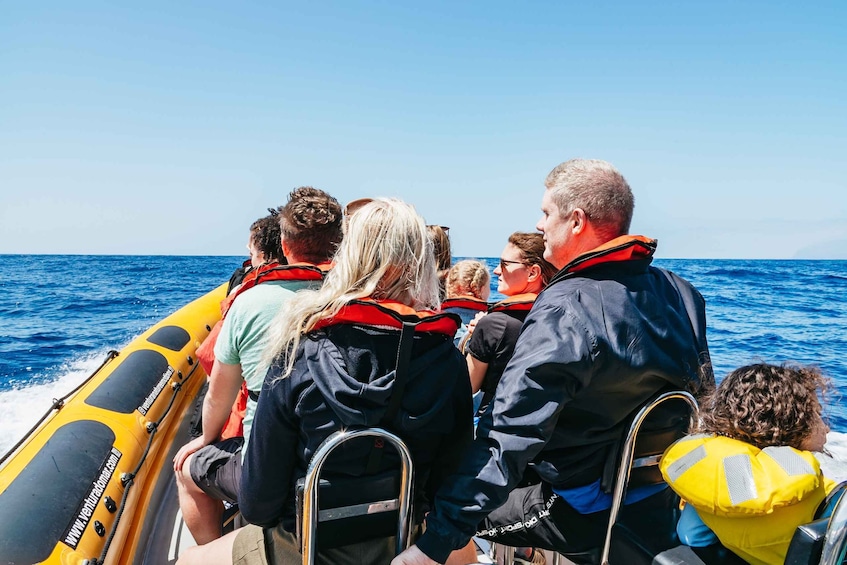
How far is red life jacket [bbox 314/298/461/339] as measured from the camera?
1.32m

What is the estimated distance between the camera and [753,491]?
1.25m

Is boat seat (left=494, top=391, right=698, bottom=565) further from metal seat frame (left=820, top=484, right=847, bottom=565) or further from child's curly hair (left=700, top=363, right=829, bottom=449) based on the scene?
metal seat frame (left=820, top=484, right=847, bottom=565)

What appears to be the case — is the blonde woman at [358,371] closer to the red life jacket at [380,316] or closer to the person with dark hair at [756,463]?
the red life jacket at [380,316]

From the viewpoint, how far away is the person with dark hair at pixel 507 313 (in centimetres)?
248

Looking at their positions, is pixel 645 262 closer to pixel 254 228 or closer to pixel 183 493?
pixel 183 493

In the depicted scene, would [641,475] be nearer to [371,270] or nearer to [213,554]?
[371,270]

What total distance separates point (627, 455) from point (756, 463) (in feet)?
1.28

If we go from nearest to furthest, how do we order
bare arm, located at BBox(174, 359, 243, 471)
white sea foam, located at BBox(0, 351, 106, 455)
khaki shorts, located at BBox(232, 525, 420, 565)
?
1. khaki shorts, located at BBox(232, 525, 420, 565)
2. bare arm, located at BBox(174, 359, 243, 471)
3. white sea foam, located at BBox(0, 351, 106, 455)

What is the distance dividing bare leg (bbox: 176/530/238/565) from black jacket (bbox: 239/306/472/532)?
1.00 feet

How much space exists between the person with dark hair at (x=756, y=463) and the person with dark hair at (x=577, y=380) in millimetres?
239

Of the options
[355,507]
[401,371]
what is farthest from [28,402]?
[401,371]

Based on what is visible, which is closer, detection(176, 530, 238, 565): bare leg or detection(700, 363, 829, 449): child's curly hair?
detection(700, 363, 829, 449): child's curly hair

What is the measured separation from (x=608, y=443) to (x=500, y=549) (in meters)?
1.12

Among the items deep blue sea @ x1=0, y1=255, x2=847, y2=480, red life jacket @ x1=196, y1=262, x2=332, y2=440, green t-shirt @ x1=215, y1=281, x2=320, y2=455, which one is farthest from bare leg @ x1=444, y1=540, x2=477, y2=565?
deep blue sea @ x1=0, y1=255, x2=847, y2=480
